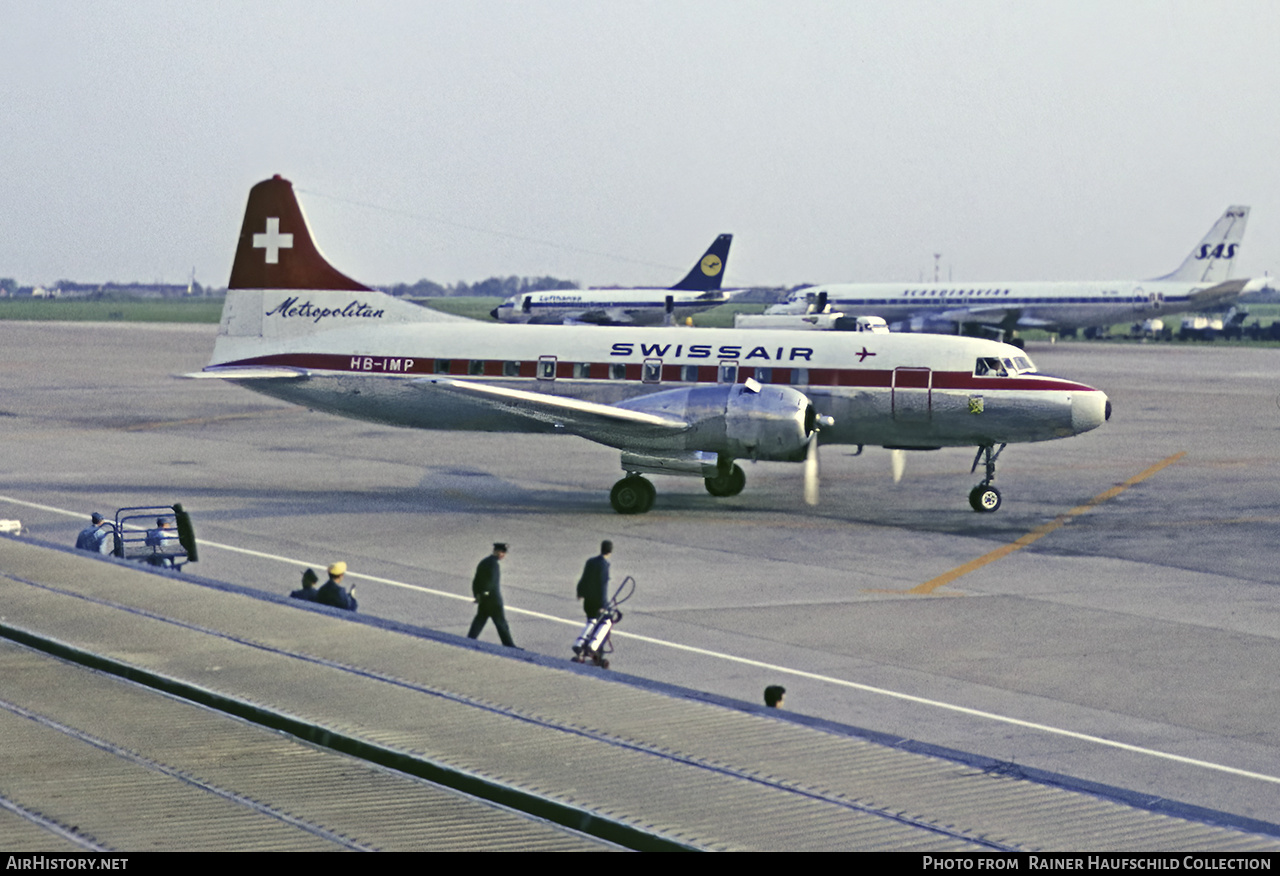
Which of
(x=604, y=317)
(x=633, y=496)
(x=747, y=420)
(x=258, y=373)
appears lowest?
(x=633, y=496)

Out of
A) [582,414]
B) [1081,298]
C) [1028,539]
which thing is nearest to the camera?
[1028,539]

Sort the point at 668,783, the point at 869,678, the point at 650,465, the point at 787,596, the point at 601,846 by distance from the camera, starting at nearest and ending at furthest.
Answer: the point at 601,846, the point at 668,783, the point at 869,678, the point at 787,596, the point at 650,465

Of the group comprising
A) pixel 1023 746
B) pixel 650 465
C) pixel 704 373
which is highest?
pixel 704 373

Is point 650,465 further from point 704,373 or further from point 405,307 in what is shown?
point 405,307

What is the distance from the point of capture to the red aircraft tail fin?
118 feet

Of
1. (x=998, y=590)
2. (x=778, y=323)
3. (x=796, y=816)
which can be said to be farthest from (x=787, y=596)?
(x=778, y=323)

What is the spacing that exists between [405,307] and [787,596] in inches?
636

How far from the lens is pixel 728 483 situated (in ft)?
111

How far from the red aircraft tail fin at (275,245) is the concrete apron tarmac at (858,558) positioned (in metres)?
5.34

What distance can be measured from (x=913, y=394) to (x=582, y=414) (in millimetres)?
7624

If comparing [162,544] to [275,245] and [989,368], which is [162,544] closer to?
[275,245]

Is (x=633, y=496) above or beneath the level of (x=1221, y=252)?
beneath

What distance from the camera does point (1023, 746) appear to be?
617 inches

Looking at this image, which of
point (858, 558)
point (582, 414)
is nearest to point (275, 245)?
point (582, 414)
